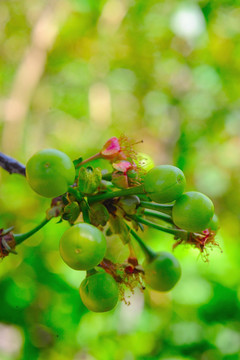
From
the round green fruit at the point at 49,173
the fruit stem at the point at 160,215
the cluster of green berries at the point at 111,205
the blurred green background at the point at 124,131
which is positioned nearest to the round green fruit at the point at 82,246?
the cluster of green berries at the point at 111,205

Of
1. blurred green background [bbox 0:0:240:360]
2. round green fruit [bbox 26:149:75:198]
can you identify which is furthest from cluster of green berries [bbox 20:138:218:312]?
blurred green background [bbox 0:0:240:360]

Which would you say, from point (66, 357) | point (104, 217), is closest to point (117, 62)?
point (66, 357)

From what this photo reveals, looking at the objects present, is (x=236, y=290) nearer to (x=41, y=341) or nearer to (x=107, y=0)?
(x=41, y=341)

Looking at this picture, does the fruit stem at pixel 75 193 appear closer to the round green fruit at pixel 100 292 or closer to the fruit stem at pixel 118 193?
the fruit stem at pixel 118 193

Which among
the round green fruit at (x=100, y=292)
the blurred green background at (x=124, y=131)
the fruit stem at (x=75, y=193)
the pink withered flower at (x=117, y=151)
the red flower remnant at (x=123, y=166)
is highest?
the red flower remnant at (x=123, y=166)

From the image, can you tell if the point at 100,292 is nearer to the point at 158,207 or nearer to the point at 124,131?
the point at 158,207

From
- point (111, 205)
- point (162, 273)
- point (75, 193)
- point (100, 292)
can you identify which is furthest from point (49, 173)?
point (162, 273)
